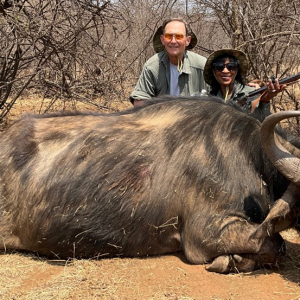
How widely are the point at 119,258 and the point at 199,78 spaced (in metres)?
3.01

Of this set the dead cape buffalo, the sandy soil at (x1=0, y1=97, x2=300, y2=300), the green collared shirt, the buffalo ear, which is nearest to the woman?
the green collared shirt

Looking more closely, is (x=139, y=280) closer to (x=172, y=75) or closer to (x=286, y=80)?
(x=286, y=80)

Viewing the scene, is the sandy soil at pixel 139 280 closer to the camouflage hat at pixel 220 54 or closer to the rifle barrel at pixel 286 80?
the rifle barrel at pixel 286 80

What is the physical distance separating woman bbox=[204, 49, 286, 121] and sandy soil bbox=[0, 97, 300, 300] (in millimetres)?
1773

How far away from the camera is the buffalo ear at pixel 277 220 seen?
11.1 ft

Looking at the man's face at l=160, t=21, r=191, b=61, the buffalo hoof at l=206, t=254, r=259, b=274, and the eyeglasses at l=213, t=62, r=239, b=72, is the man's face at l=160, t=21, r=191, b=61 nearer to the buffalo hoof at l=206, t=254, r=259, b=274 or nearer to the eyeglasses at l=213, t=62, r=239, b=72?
the eyeglasses at l=213, t=62, r=239, b=72

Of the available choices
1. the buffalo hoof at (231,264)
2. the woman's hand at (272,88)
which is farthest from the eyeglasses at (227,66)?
the buffalo hoof at (231,264)

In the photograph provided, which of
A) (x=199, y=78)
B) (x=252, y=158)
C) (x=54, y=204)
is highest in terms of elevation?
(x=199, y=78)

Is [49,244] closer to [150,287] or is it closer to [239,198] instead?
[150,287]

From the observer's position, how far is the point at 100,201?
3877 mm

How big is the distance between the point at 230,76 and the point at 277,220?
2320mm

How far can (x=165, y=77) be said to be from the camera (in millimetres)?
5996

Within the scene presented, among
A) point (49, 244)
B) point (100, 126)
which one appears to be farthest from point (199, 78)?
point (49, 244)

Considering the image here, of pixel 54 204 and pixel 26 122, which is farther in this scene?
pixel 26 122
